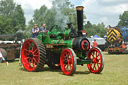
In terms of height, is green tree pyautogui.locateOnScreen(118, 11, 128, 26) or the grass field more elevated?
green tree pyautogui.locateOnScreen(118, 11, 128, 26)

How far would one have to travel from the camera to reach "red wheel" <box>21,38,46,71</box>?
859 centimetres

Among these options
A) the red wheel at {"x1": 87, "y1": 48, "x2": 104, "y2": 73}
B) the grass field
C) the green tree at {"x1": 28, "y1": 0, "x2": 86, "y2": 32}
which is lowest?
the grass field

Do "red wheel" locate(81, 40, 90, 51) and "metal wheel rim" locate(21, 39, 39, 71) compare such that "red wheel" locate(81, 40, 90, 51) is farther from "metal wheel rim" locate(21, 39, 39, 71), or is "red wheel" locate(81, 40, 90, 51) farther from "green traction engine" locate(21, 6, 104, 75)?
"metal wheel rim" locate(21, 39, 39, 71)

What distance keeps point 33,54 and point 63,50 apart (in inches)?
71.3

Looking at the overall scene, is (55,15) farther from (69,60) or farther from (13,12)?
(69,60)

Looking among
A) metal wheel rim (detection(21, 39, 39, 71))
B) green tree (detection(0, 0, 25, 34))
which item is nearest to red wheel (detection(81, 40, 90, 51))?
metal wheel rim (detection(21, 39, 39, 71))

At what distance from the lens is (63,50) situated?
7797mm

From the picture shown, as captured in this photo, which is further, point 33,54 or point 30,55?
point 30,55

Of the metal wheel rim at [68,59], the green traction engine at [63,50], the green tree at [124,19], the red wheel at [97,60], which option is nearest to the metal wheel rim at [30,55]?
the green traction engine at [63,50]

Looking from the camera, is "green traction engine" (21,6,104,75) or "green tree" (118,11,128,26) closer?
"green traction engine" (21,6,104,75)

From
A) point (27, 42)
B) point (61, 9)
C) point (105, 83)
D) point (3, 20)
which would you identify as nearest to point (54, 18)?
point (61, 9)

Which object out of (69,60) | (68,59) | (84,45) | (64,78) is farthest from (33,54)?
(64,78)

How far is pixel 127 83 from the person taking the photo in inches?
236

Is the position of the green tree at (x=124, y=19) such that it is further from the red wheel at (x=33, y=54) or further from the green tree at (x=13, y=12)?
the red wheel at (x=33, y=54)
